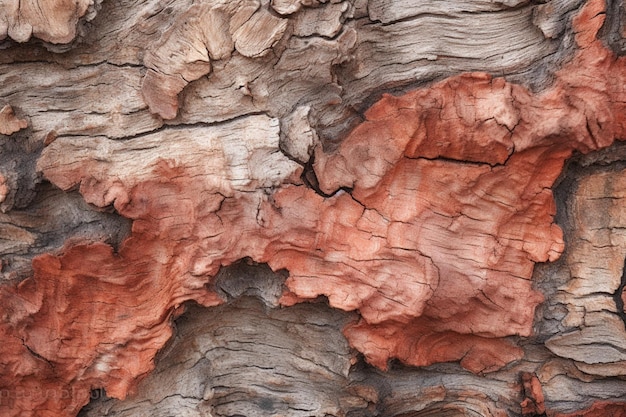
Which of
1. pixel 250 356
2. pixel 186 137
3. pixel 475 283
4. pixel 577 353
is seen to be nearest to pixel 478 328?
pixel 475 283

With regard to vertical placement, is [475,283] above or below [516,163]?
below

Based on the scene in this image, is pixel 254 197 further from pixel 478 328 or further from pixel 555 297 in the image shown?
pixel 555 297

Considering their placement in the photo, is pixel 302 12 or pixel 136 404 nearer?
pixel 302 12

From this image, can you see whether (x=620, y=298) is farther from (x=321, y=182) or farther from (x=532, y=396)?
(x=321, y=182)

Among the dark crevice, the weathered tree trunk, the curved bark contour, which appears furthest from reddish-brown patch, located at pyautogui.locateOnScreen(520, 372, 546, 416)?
the curved bark contour

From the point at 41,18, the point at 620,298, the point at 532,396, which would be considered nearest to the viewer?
the point at 41,18

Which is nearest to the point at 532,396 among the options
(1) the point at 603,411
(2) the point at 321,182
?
(1) the point at 603,411

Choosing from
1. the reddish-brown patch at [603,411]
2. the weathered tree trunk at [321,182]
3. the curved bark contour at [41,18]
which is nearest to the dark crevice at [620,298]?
the weathered tree trunk at [321,182]

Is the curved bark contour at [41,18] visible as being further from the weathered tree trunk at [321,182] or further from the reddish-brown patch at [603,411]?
the reddish-brown patch at [603,411]

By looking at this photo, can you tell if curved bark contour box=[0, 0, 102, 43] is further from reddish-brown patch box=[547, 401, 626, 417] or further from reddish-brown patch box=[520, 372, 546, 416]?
reddish-brown patch box=[547, 401, 626, 417]
